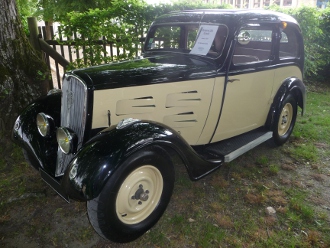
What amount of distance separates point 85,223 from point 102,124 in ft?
3.12

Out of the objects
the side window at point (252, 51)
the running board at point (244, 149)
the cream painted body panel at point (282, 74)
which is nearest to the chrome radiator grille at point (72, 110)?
the running board at point (244, 149)

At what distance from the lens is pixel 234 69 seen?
312 centimetres

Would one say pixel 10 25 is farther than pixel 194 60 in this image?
Yes

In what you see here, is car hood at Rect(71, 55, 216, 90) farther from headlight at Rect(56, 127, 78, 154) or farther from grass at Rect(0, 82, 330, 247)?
grass at Rect(0, 82, 330, 247)

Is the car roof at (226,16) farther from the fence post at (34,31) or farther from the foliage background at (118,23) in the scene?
the fence post at (34,31)

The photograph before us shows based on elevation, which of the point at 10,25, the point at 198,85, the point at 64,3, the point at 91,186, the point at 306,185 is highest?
the point at 64,3

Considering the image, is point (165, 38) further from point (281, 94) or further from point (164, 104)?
point (281, 94)

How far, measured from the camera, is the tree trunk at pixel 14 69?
3.65 m

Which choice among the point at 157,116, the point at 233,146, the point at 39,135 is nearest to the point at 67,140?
the point at 39,135

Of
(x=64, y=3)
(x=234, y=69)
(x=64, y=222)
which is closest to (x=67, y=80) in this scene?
(x=64, y=222)

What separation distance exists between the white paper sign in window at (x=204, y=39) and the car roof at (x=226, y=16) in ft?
0.34

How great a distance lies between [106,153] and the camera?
2090 mm

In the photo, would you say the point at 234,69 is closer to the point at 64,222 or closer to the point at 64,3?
the point at 64,222

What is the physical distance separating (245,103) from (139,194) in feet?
5.87
